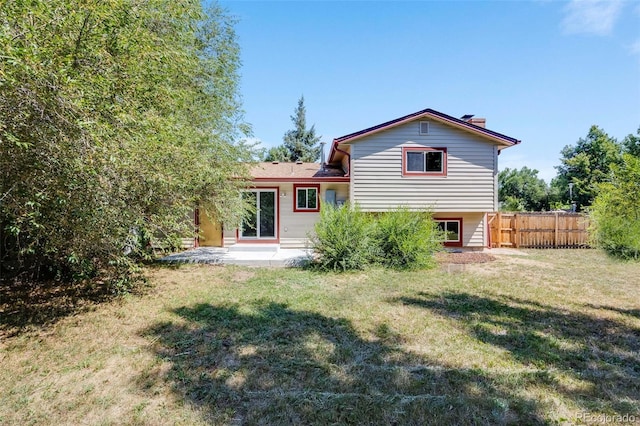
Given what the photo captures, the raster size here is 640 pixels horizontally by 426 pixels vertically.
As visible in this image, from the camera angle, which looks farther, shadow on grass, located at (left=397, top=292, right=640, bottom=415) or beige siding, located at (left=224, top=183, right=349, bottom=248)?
beige siding, located at (left=224, top=183, right=349, bottom=248)

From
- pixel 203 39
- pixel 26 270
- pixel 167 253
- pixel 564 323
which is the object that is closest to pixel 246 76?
pixel 203 39

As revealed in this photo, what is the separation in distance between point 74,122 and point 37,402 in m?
2.61

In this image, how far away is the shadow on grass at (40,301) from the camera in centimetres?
463

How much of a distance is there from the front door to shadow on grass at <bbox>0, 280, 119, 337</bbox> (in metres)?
5.76

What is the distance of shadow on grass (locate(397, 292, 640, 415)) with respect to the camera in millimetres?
2827

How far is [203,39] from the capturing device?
895 cm

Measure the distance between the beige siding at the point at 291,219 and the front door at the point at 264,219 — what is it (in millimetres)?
226

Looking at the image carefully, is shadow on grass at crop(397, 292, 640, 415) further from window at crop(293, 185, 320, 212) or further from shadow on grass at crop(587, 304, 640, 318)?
window at crop(293, 185, 320, 212)

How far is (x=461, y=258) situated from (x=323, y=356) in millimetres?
7948

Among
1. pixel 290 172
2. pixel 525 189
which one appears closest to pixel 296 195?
pixel 290 172

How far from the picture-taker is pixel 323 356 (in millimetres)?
3523

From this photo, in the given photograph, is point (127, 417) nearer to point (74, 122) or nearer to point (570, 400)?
point (74, 122)

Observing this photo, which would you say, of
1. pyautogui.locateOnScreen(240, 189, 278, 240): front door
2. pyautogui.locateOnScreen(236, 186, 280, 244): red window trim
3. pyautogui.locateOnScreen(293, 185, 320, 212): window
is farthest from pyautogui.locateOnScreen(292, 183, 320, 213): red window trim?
pyautogui.locateOnScreen(240, 189, 278, 240): front door

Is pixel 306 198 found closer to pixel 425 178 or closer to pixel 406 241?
pixel 425 178
